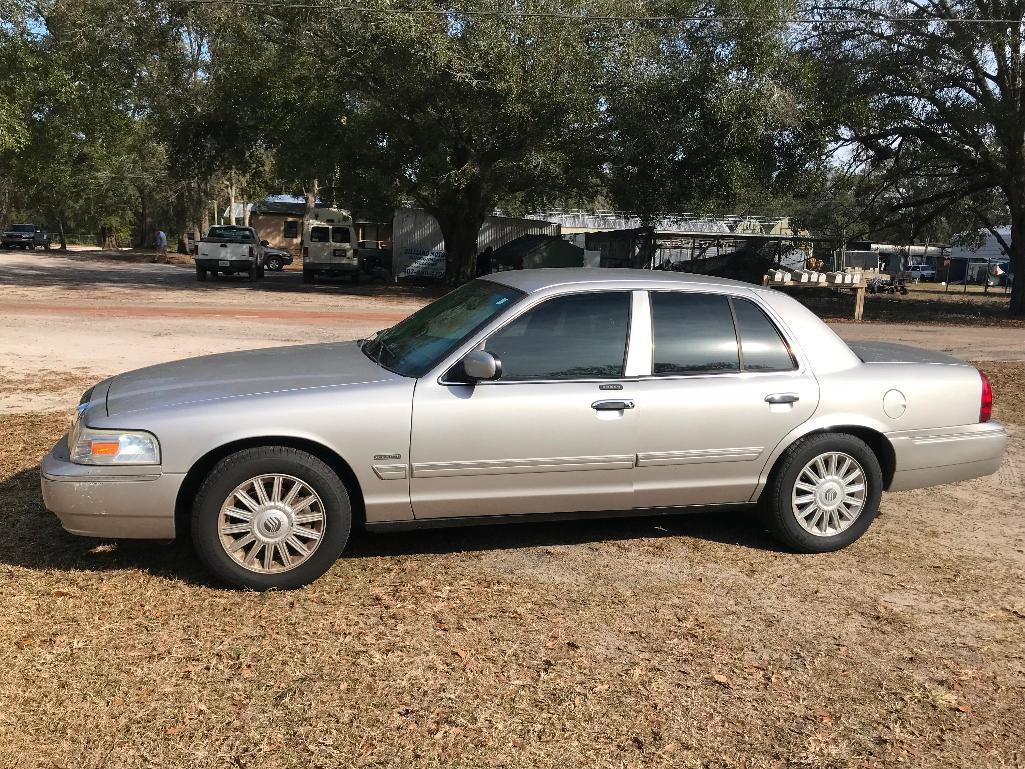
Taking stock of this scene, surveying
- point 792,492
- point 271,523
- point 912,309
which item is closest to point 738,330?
point 792,492

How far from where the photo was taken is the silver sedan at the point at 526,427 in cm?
432

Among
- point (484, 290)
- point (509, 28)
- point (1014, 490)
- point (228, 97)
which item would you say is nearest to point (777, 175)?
point (509, 28)

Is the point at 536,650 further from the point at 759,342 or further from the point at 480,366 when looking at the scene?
the point at 759,342

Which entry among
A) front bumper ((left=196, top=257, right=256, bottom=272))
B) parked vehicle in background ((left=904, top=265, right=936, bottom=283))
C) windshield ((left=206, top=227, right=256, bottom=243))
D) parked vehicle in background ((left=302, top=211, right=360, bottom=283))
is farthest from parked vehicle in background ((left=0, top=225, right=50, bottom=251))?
parked vehicle in background ((left=904, top=265, right=936, bottom=283))

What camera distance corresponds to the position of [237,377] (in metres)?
4.71

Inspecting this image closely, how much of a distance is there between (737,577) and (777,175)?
22.7 meters

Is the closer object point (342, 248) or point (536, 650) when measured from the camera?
point (536, 650)

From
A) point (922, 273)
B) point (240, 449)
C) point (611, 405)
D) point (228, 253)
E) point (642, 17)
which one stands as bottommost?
point (240, 449)

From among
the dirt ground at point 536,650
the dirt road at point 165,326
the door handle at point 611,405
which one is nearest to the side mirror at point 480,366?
the door handle at point 611,405

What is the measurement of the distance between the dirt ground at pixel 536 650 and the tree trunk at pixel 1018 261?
23.0m

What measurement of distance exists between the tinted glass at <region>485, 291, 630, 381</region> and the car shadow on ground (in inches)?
40.0

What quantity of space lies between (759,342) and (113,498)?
340 cm

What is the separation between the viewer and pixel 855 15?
942 inches

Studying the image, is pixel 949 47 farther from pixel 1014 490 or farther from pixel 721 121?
pixel 1014 490
